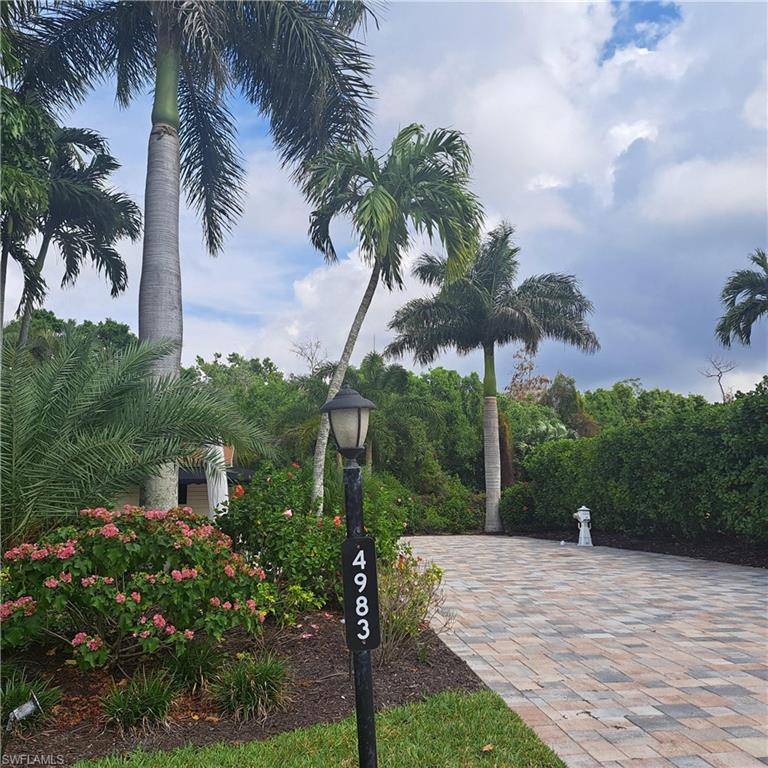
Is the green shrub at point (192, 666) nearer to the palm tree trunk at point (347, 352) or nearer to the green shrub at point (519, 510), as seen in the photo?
the palm tree trunk at point (347, 352)

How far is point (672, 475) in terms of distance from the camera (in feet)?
46.1

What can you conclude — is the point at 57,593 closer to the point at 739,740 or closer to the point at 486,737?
the point at 486,737

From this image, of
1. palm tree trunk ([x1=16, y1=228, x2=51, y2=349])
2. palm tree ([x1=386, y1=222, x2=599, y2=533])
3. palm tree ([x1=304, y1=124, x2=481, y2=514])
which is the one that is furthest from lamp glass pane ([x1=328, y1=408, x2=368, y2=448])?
palm tree ([x1=386, y1=222, x2=599, y2=533])

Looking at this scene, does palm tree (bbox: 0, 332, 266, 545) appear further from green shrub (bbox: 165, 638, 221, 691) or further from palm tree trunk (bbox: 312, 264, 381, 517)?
palm tree trunk (bbox: 312, 264, 381, 517)

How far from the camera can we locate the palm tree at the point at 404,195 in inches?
498

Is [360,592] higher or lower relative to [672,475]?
lower

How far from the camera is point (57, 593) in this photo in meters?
4.39

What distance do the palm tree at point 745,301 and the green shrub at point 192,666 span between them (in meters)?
15.8

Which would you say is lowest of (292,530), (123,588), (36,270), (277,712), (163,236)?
(277,712)

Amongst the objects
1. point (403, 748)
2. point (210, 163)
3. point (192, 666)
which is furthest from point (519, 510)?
point (403, 748)

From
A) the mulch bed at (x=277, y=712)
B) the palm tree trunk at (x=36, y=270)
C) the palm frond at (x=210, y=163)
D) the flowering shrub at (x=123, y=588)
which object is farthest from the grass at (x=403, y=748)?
the palm tree trunk at (x=36, y=270)

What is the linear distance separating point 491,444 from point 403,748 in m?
19.6

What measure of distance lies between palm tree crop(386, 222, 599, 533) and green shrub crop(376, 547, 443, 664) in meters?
16.3

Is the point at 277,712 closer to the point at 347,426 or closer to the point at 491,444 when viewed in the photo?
the point at 347,426
